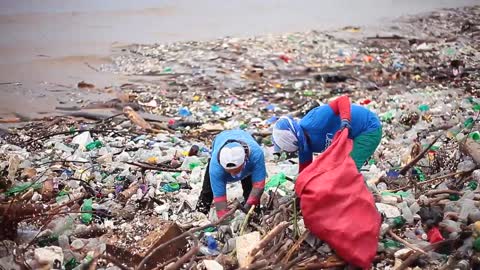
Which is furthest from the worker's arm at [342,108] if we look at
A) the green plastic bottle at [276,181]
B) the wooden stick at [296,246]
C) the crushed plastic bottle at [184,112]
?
the crushed plastic bottle at [184,112]

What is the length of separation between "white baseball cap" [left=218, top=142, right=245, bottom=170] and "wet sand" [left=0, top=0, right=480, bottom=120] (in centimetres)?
476

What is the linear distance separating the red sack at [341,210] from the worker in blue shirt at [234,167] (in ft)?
2.07

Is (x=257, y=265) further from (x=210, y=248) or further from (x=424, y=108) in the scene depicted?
→ (x=424, y=108)

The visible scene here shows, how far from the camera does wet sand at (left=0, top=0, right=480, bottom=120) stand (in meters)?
8.81

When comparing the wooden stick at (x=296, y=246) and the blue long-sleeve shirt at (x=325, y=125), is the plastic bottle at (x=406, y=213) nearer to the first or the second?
the wooden stick at (x=296, y=246)

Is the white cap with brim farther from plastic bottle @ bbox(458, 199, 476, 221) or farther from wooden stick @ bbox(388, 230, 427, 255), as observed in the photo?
plastic bottle @ bbox(458, 199, 476, 221)

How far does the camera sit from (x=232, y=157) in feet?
11.6

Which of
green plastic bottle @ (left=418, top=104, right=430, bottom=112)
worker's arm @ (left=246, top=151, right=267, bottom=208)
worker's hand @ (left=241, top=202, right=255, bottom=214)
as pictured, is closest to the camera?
worker's hand @ (left=241, top=202, right=255, bottom=214)

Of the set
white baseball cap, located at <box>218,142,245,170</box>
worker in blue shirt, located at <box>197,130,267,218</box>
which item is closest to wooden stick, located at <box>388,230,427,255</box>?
worker in blue shirt, located at <box>197,130,267,218</box>

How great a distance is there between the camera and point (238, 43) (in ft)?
37.5

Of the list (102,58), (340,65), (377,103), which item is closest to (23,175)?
(377,103)

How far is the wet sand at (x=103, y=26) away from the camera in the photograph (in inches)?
347

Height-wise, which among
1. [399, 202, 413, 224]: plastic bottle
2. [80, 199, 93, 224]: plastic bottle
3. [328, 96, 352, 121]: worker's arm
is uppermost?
[328, 96, 352, 121]: worker's arm

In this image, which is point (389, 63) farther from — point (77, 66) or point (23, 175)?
point (23, 175)
